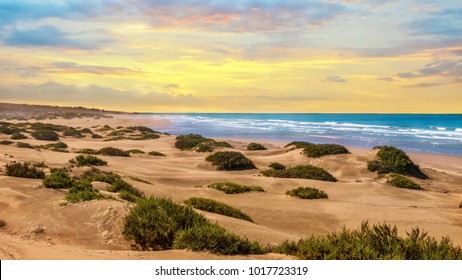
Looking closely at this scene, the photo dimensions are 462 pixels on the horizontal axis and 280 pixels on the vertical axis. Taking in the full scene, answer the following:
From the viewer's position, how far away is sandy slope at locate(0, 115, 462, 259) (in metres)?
7.92

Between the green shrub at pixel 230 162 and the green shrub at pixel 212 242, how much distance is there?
16.9 meters

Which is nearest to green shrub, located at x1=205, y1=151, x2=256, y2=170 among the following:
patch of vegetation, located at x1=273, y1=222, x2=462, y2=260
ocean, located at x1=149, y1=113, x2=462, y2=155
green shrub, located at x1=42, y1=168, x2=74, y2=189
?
green shrub, located at x1=42, y1=168, x2=74, y2=189

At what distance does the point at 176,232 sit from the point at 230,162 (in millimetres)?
16859

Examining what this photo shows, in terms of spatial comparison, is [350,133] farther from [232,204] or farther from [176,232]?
[176,232]

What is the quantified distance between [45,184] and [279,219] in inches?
288

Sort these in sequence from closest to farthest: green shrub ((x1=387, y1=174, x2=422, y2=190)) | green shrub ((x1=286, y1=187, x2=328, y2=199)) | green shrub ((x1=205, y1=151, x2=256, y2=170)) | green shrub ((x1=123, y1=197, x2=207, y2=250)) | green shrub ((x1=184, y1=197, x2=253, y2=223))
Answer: green shrub ((x1=123, y1=197, x2=207, y2=250)), green shrub ((x1=184, y1=197, x2=253, y2=223)), green shrub ((x1=286, y1=187, x2=328, y2=199)), green shrub ((x1=387, y1=174, x2=422, y2=190)), green shrub ((x1=205, y1=151, x2=256, y2=170))

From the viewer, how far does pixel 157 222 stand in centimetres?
786

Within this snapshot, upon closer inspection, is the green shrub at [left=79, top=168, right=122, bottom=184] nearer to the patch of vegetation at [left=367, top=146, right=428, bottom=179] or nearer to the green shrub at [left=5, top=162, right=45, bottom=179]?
the green shrub at [left=5, top=162, right=45, bottom=179]

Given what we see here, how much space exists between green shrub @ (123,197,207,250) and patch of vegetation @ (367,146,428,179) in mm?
17916

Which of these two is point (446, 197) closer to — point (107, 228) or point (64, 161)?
point (107, 228)

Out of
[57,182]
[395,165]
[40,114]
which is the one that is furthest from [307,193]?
[40,114]

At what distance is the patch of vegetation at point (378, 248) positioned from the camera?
6.02m

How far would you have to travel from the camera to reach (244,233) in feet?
31.7
